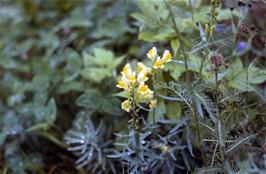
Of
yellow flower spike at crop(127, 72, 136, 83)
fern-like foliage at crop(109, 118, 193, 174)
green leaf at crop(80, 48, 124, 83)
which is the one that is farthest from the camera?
green leaf at crop(80, 48, 124, 83)

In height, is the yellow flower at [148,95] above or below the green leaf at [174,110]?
above

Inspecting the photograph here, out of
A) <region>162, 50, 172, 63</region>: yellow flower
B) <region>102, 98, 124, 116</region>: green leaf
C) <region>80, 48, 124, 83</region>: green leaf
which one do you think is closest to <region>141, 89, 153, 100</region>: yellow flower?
<region>162, 50, 172, 63</region>: yellow flower

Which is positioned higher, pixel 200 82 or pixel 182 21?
pixel 182 21

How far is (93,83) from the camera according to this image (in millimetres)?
2002

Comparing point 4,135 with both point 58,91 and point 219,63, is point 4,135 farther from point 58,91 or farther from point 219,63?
point 219,63

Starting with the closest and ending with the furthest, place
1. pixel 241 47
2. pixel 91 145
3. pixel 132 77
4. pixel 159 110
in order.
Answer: pixel 132 77 < pixel 159 110 < pixel 91 145 < pixel 241 47

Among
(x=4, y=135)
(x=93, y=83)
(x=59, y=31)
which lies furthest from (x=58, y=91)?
(x=59, y=31)

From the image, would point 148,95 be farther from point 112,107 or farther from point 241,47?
point 241,47

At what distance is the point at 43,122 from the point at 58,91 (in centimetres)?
18

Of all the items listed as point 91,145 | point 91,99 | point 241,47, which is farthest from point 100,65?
point 241,47

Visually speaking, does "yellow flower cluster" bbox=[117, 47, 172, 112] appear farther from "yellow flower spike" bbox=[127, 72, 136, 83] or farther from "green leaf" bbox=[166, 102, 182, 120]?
"green leaf" bbox=[166, 102, 182, 120]

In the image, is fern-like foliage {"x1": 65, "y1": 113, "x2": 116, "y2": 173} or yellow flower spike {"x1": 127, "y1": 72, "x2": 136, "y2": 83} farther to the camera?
fern-like foliage {"x1": 65, "y1": 113, "x2": 116, "y2": 173}

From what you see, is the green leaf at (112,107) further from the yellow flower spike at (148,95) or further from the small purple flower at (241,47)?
the small purple flower at (241,47)

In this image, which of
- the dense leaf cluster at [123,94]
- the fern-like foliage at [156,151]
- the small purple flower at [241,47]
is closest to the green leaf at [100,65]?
the dense leaf cluster at [123,94]
